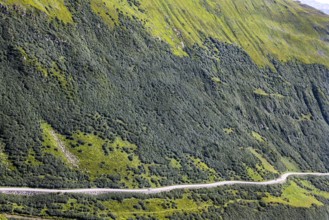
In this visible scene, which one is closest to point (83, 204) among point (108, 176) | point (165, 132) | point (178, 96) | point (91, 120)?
point (108, 176)

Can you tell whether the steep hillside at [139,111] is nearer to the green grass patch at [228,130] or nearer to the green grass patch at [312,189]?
the green grass patch at [228,130]

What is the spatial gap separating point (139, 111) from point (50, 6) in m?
41.6

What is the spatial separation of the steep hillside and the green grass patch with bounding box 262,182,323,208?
663 millimetres

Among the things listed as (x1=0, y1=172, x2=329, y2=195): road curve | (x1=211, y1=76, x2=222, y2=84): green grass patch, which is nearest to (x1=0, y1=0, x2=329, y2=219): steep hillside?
(x1=211, y1=76, x2=222, y2=84): green grass patch

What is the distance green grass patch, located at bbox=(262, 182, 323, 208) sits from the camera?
133000mm

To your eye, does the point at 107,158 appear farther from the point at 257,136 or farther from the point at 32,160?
the point at 257,136

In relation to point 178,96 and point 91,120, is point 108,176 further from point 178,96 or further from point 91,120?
point 178,96

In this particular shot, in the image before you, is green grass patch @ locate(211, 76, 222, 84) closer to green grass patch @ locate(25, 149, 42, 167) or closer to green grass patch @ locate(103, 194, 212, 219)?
green grass patch @ locate(103, 194, 212, 219)

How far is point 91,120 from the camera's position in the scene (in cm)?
11319

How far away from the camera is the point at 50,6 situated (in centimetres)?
12769

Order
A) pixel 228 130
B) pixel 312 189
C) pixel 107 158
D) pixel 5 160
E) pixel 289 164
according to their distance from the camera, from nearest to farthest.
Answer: pixel 5 160, pixel 107 158, pixel 228 130, pixel 312 189, pixel 289 164

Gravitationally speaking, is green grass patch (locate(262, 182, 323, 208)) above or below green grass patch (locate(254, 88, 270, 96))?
below

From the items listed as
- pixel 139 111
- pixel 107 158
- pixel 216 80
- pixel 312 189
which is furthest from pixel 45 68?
pixel 312 189

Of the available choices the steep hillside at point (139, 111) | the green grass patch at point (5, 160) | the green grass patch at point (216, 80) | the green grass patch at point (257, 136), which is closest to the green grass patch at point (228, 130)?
the steep hillside at point (139, 111)
